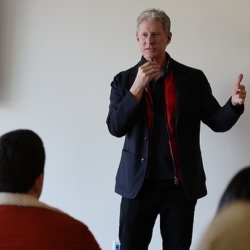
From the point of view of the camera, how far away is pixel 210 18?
215cm

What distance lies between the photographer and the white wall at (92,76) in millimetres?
2156

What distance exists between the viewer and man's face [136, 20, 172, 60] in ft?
6.04

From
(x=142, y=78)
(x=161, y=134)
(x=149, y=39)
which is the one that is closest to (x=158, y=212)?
(x=161, y=134)

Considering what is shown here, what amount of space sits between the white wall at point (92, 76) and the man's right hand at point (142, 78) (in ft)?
1.46

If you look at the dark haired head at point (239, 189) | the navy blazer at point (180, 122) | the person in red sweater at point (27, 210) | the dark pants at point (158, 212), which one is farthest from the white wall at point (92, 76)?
the dark haired head at point (239, 189)

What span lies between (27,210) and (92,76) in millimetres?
1255

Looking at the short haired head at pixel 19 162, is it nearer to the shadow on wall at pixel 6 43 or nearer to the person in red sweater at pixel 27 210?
the person in red sweater at pixel 27 210

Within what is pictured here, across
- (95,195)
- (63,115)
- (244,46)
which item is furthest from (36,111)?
(244,46)

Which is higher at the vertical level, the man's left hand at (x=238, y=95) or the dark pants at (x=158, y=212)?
the man's left hand at (x=238, y=95)

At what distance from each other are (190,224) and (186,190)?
0.18 meters

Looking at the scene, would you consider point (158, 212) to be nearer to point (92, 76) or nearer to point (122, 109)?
point (122, 109)

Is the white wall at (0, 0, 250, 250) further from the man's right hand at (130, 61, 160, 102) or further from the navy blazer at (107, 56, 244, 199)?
the man's right hand at (130, 61, 160, 102)

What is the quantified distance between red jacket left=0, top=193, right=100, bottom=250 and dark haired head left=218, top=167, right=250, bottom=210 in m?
0.42

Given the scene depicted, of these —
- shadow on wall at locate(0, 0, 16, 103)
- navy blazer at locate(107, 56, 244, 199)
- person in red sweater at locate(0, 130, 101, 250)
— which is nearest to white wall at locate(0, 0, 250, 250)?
shadow on wall at locate(0, 0, 16, 103)
